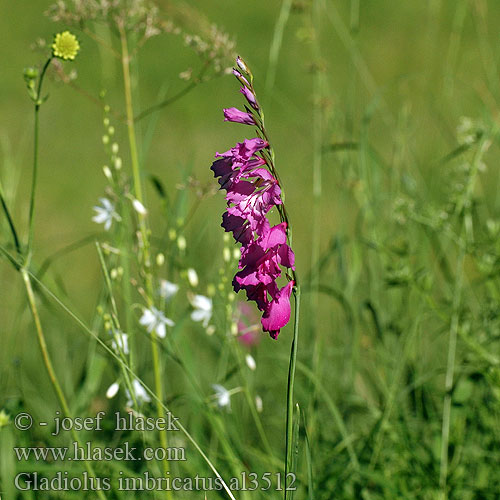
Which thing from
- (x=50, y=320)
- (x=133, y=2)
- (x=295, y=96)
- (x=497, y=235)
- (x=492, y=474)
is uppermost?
(x=295, y=96)

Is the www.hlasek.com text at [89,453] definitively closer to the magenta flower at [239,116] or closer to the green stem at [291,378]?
the green stem at [291,378]

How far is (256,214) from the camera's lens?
2.22 feet

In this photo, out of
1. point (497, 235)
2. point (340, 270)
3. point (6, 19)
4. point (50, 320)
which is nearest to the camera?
point (497, 235)

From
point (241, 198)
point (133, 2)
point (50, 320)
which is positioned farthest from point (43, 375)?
point (241, 198)

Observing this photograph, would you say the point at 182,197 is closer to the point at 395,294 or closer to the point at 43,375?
the point at 395,294

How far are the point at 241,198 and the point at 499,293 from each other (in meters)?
0.89

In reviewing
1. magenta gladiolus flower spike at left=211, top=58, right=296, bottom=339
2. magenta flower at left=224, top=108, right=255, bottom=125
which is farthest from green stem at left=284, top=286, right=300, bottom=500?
magenta flower at left=224, top=108, right=255, bottom=125

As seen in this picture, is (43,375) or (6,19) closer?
(43,375)

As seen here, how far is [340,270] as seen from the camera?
1.62 metres

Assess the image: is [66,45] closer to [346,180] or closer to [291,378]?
[291,378]

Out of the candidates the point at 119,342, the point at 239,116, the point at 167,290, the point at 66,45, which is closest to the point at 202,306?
the point at 167,290

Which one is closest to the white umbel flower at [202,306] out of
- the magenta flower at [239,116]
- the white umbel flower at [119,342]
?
the white umbel flower at [119,342]

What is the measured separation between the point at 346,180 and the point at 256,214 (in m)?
1.02

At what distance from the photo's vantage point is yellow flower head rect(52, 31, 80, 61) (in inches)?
36.7
